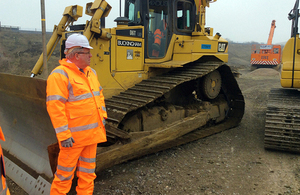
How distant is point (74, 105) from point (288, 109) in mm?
4203

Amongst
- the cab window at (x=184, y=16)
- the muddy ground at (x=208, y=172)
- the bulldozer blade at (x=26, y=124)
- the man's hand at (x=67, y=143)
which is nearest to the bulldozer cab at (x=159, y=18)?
the cab window at (x=184, y=16)

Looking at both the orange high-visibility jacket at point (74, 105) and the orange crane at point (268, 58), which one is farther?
the orange crane at point (268, 58)

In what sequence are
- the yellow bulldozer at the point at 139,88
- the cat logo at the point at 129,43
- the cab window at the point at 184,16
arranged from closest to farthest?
the yellow bulldozer at the point at 139,88
the cat logo at the point at 129,43
the cab window at the point at 184,16

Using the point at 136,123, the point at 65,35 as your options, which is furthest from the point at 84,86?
the point at 65,35

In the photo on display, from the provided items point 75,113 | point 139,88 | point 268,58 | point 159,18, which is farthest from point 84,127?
point 268,58

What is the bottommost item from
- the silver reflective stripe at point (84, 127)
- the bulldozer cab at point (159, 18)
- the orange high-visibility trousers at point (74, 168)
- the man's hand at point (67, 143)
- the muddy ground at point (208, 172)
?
the muddy ground at point (208, 172)

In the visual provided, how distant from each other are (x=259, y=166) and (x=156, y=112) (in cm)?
200

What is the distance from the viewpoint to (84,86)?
2645mm

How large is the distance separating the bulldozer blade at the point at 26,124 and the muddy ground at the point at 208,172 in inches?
15.8

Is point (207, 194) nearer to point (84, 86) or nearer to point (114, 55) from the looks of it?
point (84, 86)

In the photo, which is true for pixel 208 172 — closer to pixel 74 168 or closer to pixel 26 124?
pixel 74 168

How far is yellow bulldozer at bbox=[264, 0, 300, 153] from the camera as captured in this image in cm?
452

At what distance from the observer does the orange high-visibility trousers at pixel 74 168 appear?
265cm

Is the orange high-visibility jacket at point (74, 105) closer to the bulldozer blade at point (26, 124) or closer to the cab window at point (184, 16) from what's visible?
the bulldozer blade at point (26, 124)
